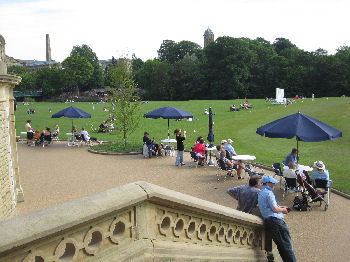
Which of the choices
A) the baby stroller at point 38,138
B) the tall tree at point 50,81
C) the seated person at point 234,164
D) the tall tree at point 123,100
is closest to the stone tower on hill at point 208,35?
the tall tree at point 50,81

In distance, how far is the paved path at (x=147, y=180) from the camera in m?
8.31

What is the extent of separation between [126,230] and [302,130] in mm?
9482

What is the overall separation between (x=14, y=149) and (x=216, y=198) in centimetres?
672

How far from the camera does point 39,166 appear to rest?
17031 mm

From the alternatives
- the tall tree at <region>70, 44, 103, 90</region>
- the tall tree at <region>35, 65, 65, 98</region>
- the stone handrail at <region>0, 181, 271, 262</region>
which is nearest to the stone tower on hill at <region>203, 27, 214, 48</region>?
the tall tree at <region>70, 44, 103, 90</region>

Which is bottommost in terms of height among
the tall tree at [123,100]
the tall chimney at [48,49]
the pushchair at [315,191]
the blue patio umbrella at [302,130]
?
the pushchair at [315,191]

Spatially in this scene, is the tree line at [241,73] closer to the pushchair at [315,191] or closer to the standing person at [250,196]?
the pushchair at [315,191]

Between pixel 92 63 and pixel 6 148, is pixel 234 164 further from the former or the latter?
pixel 92 63

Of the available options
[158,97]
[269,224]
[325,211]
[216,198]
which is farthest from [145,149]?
[158,97]

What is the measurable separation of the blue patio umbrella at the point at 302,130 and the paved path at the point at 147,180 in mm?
2081

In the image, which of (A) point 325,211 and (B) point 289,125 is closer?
(A) point 325,211

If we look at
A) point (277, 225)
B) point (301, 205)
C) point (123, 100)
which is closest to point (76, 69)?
point (123, 100)

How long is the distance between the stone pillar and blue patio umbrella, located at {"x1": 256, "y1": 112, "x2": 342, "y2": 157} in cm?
841

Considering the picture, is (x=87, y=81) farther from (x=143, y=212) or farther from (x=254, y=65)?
(x=143, y=212)
